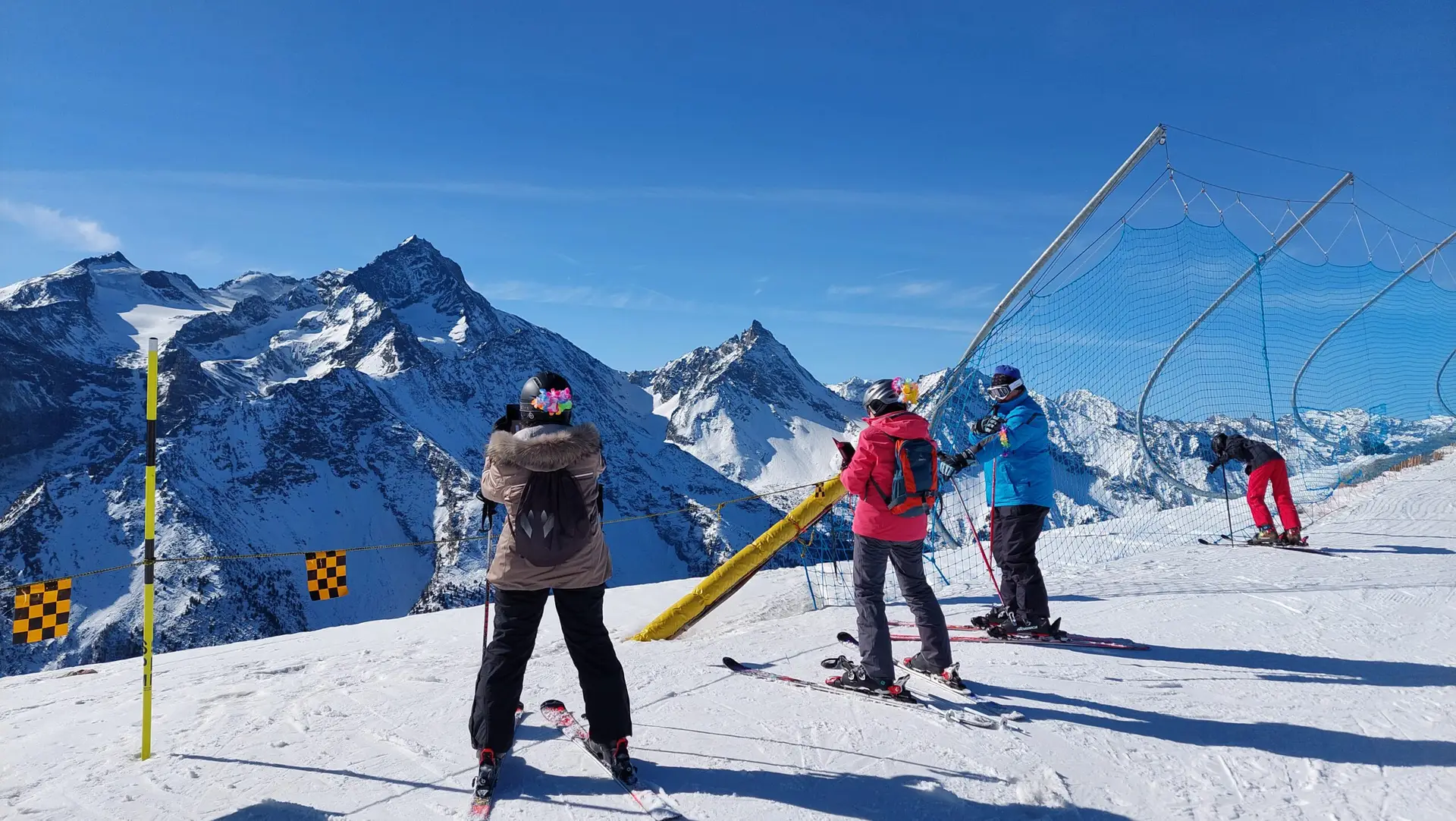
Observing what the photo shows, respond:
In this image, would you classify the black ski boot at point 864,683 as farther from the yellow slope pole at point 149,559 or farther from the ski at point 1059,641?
the yellow slope pole at point 149,559

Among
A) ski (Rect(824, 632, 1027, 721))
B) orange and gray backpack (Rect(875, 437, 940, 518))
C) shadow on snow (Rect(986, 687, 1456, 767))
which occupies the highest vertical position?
orange and gray backpack (Rect(875, 437, 940, 518))

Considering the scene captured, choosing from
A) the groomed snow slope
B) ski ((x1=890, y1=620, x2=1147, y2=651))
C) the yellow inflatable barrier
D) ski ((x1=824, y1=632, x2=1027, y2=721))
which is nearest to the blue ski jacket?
ski ((x1=890, y1=620, x2=1147, y2=651))

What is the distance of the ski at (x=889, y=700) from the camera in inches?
156

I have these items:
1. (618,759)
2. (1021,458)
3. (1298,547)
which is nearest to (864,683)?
(618,759)

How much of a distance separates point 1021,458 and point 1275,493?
6.33 m

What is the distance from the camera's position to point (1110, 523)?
12289 millimetres

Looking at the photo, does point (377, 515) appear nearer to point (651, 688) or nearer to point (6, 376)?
point (6, 376)

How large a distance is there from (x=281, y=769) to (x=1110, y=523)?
12.1 m

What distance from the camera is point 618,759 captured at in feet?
11.2

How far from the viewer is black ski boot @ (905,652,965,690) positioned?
4.46 meters

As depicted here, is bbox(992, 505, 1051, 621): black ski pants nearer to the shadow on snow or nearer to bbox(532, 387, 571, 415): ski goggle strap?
the shadow on snow

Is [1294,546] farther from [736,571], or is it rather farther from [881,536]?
[881,536]

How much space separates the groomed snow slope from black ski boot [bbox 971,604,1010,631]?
348 millimetres

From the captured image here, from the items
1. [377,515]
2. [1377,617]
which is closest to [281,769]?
[1377,617]
